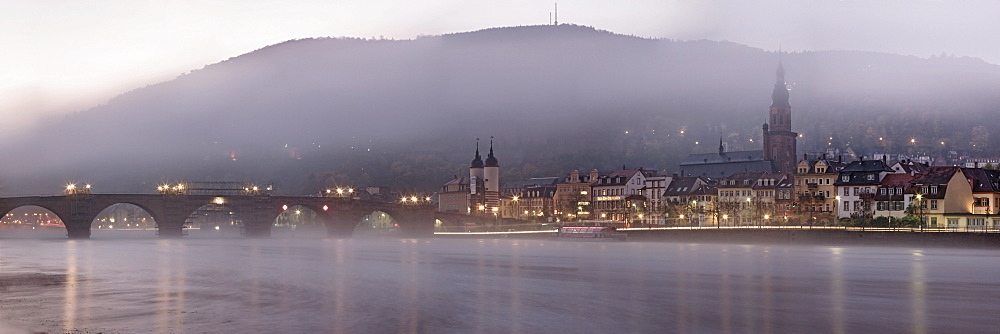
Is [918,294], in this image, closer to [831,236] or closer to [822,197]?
[831,236]

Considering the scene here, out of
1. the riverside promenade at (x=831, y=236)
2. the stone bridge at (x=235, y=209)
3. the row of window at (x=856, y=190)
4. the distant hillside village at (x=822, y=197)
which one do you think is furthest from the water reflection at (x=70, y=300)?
the row of window at (x=856, y=190)

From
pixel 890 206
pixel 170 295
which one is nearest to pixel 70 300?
pixel 170 295

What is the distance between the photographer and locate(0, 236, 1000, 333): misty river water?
38.0m

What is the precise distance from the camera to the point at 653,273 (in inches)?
2623

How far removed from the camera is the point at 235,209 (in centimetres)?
15538

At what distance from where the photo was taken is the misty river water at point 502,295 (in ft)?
125

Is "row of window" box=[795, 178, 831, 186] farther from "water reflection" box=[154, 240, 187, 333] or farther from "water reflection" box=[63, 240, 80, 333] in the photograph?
"water reflection" box=[63, 240, 80, 333]

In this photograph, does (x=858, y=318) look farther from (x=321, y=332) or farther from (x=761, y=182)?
(x=761, y=182)

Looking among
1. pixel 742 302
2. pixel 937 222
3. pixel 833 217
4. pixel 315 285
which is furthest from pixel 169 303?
pixel 833 217

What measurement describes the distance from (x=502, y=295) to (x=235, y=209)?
372ft

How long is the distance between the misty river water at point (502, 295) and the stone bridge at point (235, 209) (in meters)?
59.8

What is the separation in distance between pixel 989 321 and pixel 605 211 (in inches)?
6221

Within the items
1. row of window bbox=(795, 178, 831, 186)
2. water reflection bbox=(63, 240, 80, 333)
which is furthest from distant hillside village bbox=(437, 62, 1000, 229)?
water reflection bbox=(63, 240, 80, 333)

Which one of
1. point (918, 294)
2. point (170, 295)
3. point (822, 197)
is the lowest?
point (918, 294)
